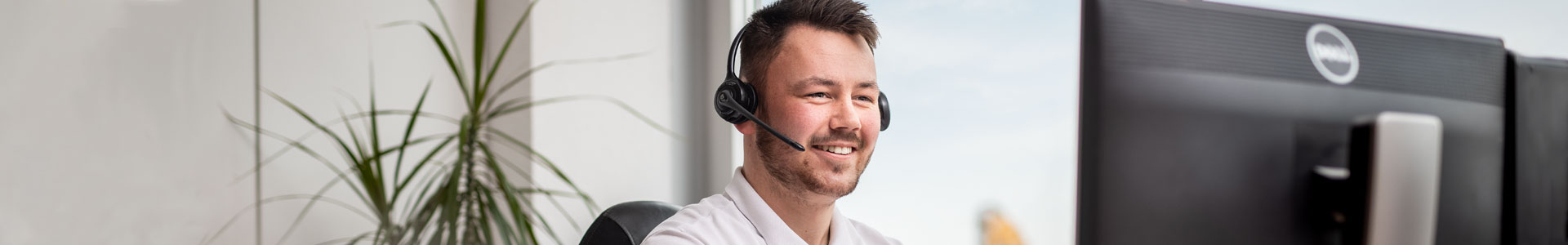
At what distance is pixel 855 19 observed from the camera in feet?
3.53

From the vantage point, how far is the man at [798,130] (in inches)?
40.1

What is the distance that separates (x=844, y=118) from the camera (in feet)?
3.32

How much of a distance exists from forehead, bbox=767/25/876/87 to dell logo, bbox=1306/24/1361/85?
1.54 feet

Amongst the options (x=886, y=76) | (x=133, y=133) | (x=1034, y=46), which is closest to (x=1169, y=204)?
(x=1034, y=46)

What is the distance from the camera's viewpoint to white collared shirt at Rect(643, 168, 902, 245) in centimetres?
101

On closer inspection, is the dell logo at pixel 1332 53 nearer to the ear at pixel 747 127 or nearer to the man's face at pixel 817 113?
the man's face at pixel 817 113

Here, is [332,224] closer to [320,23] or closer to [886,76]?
[320,23]

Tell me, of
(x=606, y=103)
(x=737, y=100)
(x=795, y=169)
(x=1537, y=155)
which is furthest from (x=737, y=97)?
(x=606, y=103)

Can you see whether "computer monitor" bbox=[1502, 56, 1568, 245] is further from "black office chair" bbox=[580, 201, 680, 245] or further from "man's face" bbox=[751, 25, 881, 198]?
"black office chair" bbox=[580, 201, 680, 245]

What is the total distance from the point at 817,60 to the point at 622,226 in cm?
38

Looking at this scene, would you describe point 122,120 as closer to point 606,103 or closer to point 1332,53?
point 606,103

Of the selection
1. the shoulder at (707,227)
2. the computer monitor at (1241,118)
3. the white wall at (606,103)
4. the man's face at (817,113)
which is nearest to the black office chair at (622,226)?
the shoulder at (707,227)

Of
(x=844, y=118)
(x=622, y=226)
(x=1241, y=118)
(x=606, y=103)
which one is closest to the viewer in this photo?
(x=1241, y=118)

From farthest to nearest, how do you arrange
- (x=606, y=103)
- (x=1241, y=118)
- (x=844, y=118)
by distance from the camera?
(x=606, y=103) < (x=844, y=118) < (x=1241, y=118)
